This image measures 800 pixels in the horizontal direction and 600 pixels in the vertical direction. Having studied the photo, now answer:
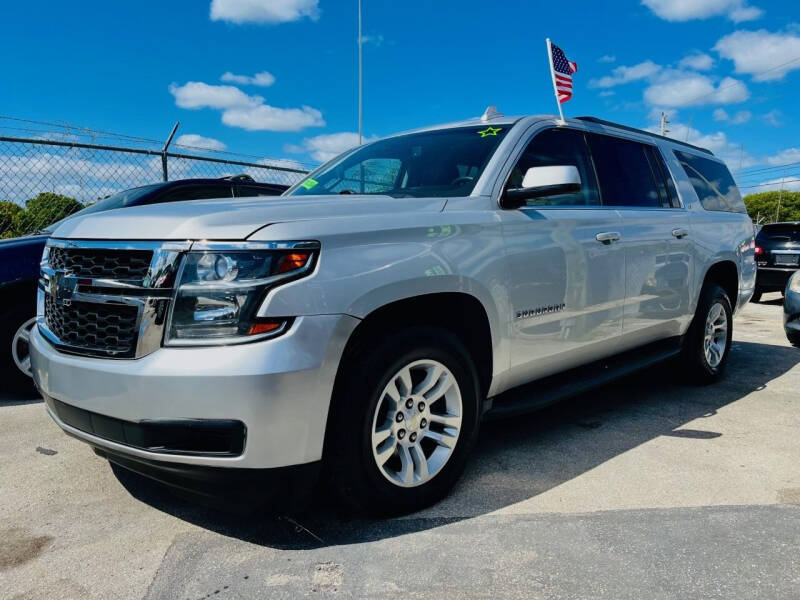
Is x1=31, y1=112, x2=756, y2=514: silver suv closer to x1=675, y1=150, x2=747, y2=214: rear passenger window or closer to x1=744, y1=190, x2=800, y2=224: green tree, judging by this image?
x1=675, y1=150, x2=747, y2=214: rear passenger window

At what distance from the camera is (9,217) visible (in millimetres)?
7113

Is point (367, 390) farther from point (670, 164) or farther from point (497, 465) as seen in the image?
point (670, 164)

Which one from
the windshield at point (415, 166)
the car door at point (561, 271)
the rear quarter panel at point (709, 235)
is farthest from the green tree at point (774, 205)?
the windshield at point (415, 166)

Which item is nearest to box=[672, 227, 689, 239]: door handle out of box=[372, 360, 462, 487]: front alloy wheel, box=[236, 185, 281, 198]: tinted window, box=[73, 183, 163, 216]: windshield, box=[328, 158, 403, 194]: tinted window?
box=[328, 158, 403, 194]: tinted window

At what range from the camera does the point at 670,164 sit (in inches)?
180

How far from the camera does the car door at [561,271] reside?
120 inches

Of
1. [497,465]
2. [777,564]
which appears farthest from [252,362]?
[777,564]

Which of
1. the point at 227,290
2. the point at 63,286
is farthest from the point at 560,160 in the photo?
the point at 63,286

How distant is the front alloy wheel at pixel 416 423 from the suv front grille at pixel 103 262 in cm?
102

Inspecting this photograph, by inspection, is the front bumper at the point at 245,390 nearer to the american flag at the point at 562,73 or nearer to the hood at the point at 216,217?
the hood at the point at 216,217

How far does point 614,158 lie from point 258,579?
10.6 ft

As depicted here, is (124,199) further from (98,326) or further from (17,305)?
(98,326)

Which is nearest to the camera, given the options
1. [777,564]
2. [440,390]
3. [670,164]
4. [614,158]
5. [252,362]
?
[252,362]

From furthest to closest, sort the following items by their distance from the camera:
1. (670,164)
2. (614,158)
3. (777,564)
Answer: (670,164)
(614,158)
(777,564)
